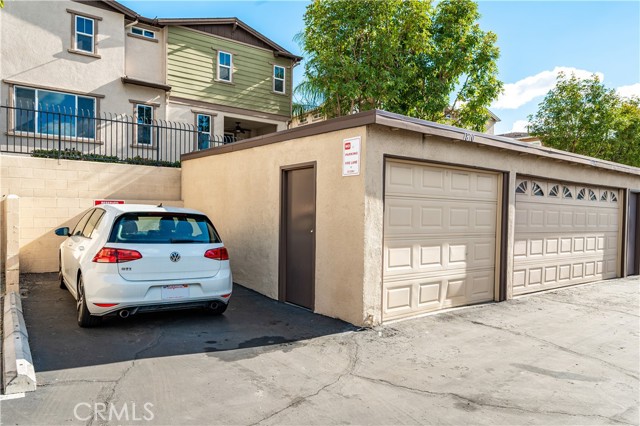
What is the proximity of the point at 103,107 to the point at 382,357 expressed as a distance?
13.5m

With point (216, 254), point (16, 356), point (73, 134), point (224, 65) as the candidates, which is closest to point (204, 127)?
point (224, 65)

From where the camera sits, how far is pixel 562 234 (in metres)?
9.91

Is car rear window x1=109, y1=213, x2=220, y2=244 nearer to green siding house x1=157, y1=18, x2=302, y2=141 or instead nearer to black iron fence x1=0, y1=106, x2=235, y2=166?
black iron fence x1=0, y1=106, x2=235, y2=166

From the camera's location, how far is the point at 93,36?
1444 centimetres

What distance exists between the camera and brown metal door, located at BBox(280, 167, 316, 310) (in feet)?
22.6

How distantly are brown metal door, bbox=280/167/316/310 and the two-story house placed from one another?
5620 millimetres

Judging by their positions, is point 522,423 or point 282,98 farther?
point 282,98

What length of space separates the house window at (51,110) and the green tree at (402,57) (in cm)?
742

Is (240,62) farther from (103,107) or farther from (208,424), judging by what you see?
(208,424)

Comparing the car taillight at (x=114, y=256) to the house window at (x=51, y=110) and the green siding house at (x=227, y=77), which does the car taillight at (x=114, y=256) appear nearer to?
the house window at (x=51, y=110)

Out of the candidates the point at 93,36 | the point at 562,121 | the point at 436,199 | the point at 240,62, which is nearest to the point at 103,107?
the point at 93,36

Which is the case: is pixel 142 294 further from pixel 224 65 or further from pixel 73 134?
pixel 224 65

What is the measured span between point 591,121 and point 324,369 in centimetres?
1713

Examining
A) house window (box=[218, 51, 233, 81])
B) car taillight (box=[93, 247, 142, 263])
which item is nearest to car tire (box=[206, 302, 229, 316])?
car taillight (box=[93, 247, 142, 263])
